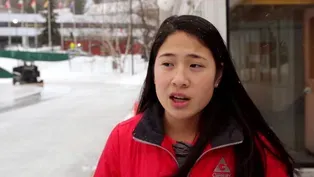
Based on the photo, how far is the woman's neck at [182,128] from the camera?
4.79ft

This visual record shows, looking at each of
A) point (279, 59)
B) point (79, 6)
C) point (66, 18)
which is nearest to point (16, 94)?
point (279, 59)

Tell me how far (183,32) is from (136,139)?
0.36 metres

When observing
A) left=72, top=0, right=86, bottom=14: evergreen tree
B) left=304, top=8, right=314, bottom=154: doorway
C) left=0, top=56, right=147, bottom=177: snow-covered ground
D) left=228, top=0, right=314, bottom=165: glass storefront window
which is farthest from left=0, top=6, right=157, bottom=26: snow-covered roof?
left=304, top=8, right=314, bottom=154: doorway

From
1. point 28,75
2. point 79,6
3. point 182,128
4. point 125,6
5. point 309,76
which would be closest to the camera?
point 182,128

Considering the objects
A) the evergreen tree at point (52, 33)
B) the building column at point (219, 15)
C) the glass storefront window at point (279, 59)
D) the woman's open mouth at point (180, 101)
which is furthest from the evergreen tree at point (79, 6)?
the woman's open mouth at point (180, 101)

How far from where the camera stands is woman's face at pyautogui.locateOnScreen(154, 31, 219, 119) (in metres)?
1.37

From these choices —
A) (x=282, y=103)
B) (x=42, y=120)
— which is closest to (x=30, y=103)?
(x=42, y=120)

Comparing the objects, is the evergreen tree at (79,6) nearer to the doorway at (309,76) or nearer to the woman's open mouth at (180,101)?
the doorway at (309,76)

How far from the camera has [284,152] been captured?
1.52m

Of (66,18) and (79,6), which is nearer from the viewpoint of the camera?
(79,6)

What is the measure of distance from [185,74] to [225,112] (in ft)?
0.80

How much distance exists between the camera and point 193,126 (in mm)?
1476

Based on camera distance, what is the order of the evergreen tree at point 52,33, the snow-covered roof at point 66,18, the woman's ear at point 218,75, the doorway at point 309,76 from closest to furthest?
1. the woman's ear at point 218,75
2. the doorway at point 309,76
3. the snow-covered roof at point 66,18
4. the evergreen tree at point 52,33

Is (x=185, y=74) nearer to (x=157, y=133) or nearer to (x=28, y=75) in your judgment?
(x=157, y=133)
